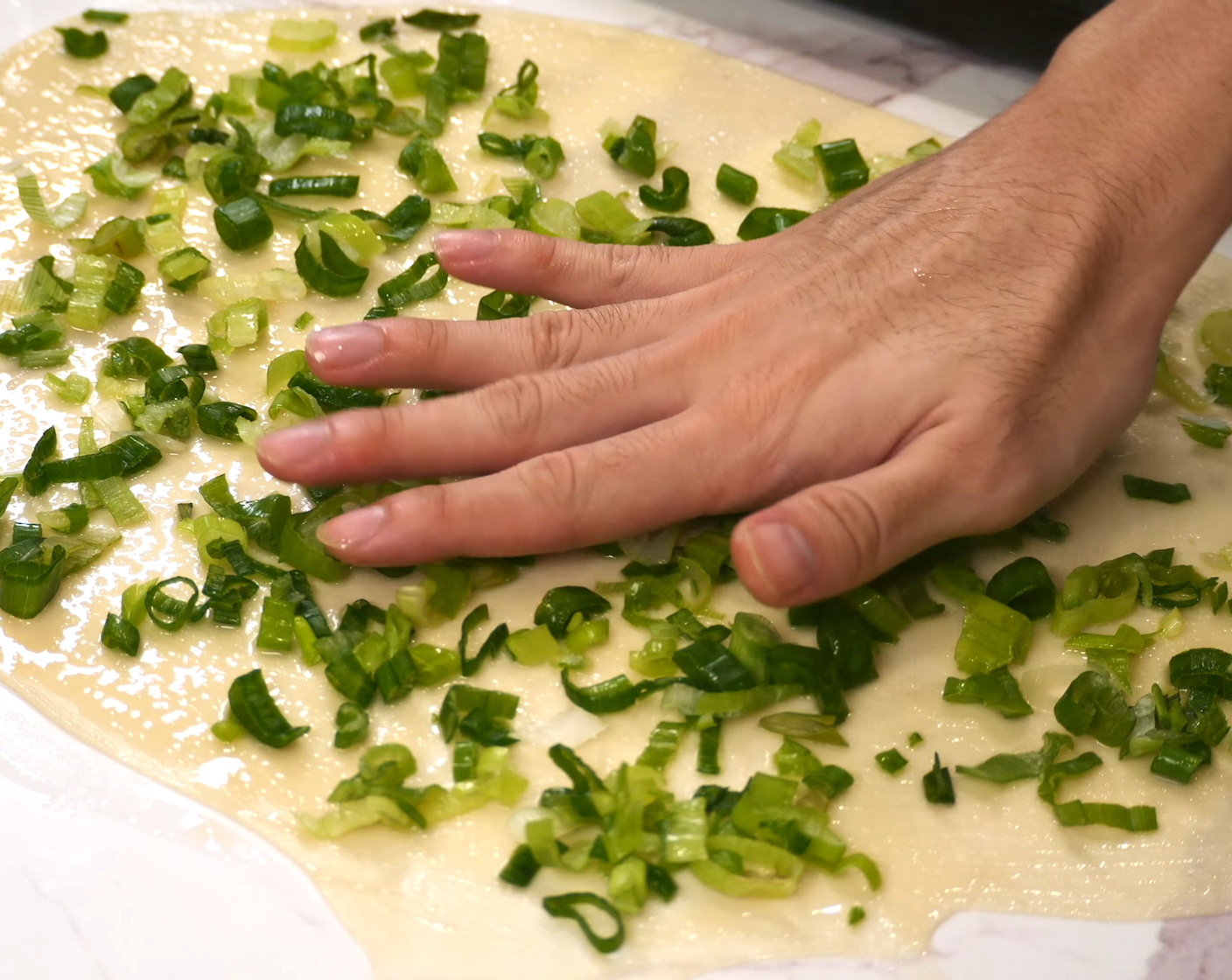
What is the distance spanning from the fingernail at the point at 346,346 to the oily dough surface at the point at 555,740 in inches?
7.5

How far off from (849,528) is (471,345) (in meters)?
0.47

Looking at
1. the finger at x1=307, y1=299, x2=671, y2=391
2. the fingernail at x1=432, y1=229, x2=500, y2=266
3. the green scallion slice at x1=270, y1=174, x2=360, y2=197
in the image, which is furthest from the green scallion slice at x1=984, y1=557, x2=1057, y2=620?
the green scallion slice at x1=270, y1=174, x2=360, y2=197

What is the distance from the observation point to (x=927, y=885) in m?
1.08

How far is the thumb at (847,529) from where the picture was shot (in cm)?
104

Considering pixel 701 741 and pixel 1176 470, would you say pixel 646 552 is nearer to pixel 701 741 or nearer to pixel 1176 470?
pixel 701 741

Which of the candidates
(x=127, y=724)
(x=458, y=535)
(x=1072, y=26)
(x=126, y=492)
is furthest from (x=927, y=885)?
(x=1072, y=26)

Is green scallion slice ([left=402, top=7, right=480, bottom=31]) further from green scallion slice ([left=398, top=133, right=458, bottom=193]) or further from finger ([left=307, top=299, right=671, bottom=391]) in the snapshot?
finger ([left=307, top=299, right=671, bottom=391])

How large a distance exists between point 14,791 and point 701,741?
673 mm

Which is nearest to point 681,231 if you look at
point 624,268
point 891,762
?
point 624,268

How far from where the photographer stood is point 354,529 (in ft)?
→ 3.76

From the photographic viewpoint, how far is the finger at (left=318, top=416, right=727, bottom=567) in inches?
45.1

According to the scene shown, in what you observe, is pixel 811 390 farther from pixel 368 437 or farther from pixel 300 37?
pixel 300 37

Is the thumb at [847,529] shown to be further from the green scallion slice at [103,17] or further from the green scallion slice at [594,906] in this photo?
the green scallion slice at [103,17]

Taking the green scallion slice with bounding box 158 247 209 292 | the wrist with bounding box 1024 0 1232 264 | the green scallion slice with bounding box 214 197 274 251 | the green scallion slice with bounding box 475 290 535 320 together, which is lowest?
the green scallion slice with bounding box 158 247 209 292
